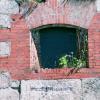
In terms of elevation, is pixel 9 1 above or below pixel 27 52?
above

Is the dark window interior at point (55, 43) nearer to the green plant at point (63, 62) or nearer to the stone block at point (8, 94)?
the green plant at point (63, 62)

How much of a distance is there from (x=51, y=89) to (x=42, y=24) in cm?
126

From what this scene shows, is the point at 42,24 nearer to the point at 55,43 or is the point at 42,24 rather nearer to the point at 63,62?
the point at 55,43

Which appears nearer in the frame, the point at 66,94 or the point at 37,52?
the point at 66,94

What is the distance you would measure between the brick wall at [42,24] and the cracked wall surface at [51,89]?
0.38ft

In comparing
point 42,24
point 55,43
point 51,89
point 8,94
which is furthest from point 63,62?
point 8,94

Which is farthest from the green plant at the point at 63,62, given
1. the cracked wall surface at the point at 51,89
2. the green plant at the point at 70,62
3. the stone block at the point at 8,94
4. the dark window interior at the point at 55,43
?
the stone block at the point at 8,94

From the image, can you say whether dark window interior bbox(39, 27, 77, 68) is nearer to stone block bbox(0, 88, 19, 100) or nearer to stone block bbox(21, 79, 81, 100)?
stone block bbox(21, 79, 81, 100)

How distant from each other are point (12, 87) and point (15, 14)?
4.65 ft

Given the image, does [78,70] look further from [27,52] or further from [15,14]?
[15,14]

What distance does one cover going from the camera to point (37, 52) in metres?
7.89

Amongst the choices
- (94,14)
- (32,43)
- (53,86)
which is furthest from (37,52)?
(94,14)

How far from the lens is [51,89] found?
24.4ft

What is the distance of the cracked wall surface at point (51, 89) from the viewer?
291 inches
